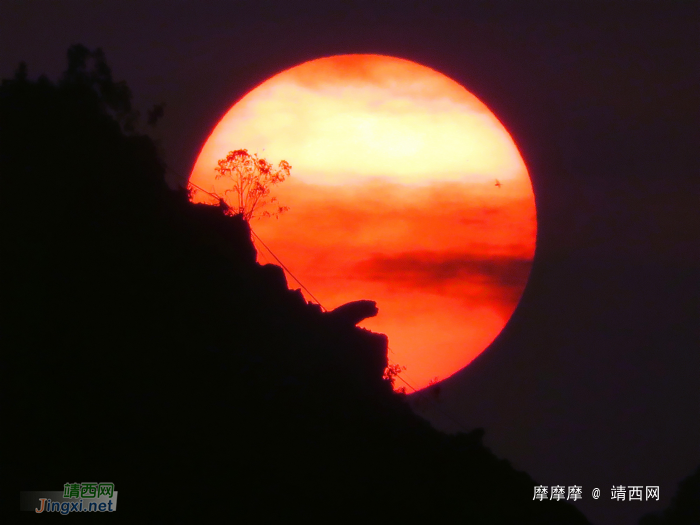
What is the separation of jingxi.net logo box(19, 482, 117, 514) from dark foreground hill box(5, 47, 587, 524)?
1208 millimetres

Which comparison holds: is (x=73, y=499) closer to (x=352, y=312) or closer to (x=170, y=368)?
(x=170, y=368)

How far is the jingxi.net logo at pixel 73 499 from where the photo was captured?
29344mm

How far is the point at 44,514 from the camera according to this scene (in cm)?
2952

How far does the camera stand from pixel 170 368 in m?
35.7

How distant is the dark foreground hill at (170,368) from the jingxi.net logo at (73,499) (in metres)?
1.21

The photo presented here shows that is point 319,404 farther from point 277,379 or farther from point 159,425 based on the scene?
point 159,425

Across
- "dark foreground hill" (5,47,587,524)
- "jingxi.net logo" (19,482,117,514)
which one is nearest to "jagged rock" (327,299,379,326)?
"dark foreground hill" (5,47,587,524)

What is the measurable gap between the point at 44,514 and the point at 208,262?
15276 millimetres

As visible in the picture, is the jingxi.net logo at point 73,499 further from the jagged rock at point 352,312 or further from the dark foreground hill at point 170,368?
the jagged rock at point 352,312

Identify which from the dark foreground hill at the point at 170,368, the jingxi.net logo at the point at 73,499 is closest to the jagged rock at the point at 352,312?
the dark foreground hill at the point at 170,368

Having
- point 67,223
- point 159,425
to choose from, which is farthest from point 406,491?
point 67,223

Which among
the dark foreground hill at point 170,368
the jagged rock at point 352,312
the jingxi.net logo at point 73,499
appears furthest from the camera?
the jagged rock at point 352,312

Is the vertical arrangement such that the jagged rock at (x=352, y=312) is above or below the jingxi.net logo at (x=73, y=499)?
above

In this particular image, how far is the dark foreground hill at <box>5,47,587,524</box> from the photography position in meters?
33.0
